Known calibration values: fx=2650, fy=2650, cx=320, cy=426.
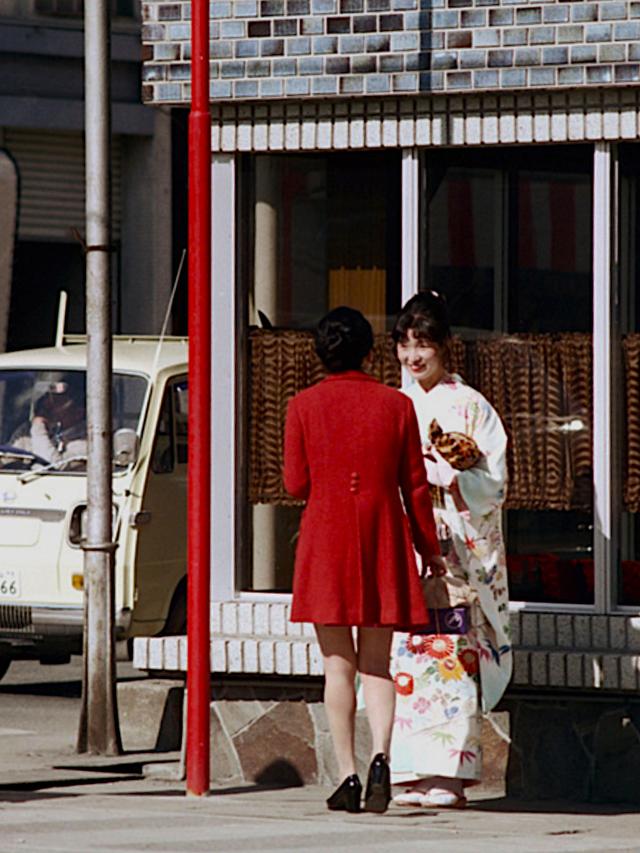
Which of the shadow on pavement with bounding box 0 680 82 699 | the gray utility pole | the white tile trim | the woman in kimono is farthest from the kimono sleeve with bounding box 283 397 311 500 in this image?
the shadow on pavement with bounding box 0 680 82 699

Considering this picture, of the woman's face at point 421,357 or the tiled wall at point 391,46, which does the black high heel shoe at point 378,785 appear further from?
the tiled wall at point 391,46

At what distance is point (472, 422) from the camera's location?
9719mm

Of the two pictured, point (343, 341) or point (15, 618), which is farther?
point (15, 618)

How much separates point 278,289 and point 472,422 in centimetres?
159

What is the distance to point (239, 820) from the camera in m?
9.02

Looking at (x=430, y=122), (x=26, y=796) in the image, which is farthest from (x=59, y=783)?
(x=430, y=122)

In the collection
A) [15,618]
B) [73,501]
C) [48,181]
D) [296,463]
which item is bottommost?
[15,618]

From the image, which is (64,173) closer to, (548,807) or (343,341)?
(548,807)

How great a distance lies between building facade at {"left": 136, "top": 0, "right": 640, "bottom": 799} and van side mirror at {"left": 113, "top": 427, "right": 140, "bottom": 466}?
10.8ft

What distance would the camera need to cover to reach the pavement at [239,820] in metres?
8.32

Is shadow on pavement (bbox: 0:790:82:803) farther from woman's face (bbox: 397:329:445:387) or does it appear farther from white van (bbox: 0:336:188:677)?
white van (bbox: 0:336:188:677)

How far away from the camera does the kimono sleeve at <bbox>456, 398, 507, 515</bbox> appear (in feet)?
31.8

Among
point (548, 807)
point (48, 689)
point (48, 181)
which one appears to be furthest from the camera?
point (48, 181)

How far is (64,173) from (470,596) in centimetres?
1809
